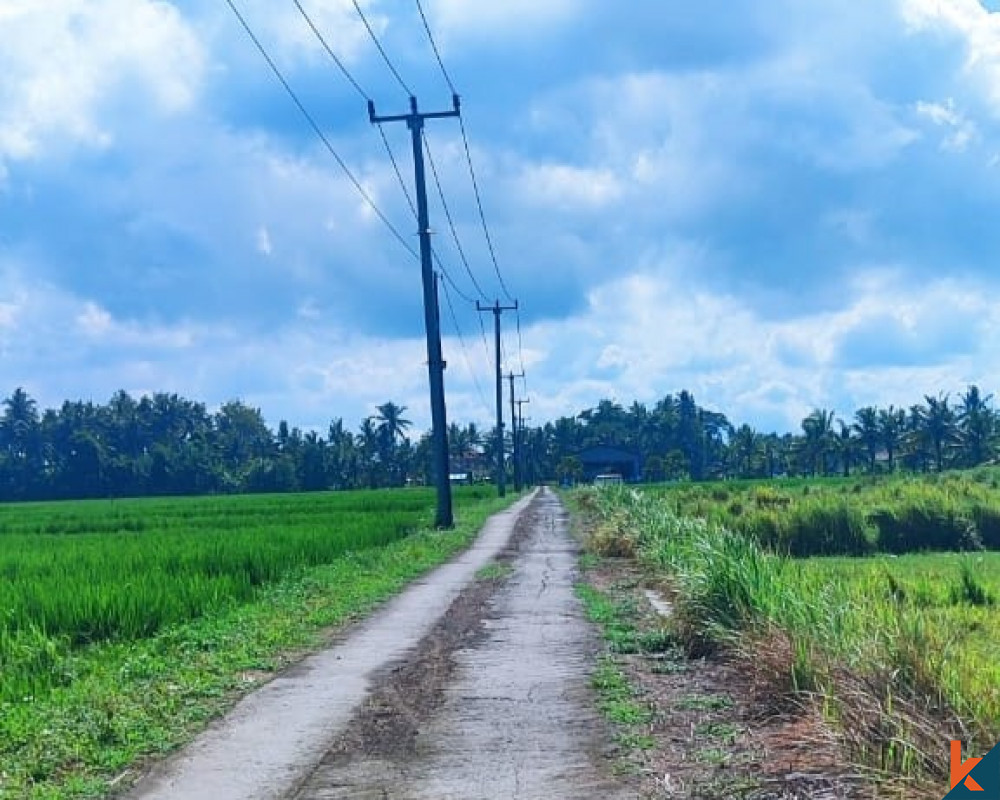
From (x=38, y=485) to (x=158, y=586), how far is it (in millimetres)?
98837

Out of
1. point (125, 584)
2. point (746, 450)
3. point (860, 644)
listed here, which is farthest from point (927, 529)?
point (746, 450)

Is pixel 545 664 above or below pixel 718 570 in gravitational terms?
below

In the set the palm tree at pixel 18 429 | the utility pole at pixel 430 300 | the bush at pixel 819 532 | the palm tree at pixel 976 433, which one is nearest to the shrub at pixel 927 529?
the bush at pixel 819 532

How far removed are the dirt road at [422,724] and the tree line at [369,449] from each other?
89799 mm

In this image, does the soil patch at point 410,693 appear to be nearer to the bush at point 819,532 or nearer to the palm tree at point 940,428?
the bush at point 819,532

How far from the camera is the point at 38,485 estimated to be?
10456cm

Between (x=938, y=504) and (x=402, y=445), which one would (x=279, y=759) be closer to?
(x=938, y=504)

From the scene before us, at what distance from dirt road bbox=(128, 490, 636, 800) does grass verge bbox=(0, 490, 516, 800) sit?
0.29m

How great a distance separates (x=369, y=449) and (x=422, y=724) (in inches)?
4269

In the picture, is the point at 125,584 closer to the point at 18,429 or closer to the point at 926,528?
the point at 926,528

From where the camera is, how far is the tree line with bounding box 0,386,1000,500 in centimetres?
10275

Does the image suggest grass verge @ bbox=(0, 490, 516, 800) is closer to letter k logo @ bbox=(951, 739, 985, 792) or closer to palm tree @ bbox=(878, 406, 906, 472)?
letter k logo @ bbox=(951, 739, 985, 792)

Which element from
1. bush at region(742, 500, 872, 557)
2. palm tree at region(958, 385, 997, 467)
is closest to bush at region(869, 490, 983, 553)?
bush at region(742, 500, 872, 557)

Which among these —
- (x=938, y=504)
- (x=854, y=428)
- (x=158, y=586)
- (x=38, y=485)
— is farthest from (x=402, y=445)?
(x=158, y=586)
